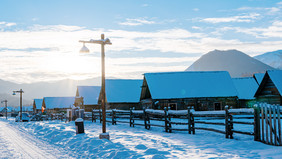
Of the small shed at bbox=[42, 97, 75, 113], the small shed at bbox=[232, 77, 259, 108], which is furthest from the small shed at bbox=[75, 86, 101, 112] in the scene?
the small shed at bbox=[232, 77, 259, 108]

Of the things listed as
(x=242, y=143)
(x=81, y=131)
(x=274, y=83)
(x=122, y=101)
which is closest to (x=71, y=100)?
(x=122, y=101)

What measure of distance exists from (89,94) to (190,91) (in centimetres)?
2465

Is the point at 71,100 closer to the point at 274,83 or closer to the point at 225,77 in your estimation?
the point at 225,77

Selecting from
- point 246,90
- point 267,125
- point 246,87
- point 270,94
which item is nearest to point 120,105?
point 246,90

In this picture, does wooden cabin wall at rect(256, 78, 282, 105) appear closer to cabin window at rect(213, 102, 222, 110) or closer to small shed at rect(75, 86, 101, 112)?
cabin window at rect(213, 102, 222, 110)

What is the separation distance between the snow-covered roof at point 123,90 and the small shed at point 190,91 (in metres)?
6.37

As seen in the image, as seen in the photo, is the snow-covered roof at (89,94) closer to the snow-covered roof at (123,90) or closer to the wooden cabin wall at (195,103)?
the snow-covered roof at (123,90)

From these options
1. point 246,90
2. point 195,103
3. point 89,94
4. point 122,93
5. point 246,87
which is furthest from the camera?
point 89,94

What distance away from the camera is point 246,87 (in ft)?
133

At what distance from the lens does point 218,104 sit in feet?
113

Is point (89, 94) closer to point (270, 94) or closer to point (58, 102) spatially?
point (58, 102)

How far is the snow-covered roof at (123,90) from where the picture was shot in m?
42.3

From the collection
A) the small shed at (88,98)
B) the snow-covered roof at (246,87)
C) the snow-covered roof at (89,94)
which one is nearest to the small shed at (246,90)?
the snow-covered roof at (246,87)

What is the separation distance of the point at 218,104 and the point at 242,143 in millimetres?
23221
